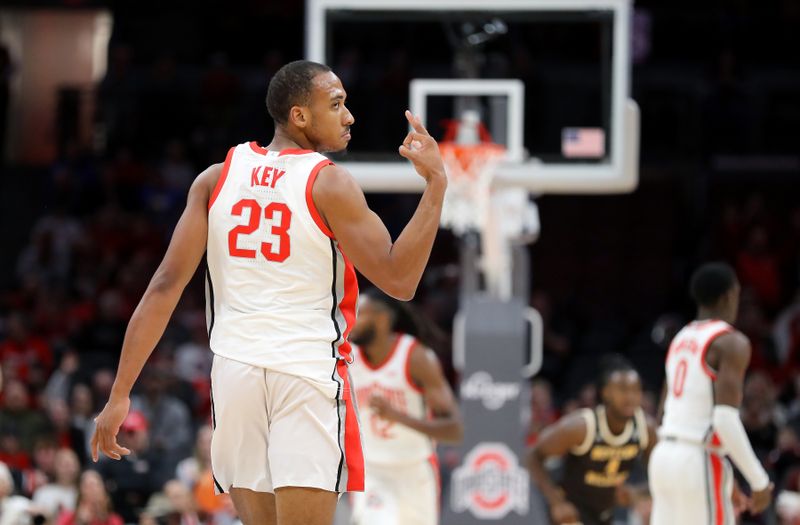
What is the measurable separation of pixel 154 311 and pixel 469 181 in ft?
19.5

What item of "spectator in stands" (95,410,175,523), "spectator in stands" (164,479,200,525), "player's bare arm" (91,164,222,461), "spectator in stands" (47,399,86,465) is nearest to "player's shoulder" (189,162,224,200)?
"player's bare arm" (91,164,222,461)

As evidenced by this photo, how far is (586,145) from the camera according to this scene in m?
10.4

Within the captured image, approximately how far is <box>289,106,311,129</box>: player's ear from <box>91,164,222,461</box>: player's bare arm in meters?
0.32

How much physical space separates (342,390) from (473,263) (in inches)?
269

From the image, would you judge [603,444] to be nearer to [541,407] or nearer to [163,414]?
[541,407]

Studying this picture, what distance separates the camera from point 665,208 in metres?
17.5

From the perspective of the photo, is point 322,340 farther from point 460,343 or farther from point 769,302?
point 769,302

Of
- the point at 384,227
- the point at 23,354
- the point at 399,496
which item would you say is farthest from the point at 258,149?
the point at 23,354

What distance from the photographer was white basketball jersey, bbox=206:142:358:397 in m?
4.13

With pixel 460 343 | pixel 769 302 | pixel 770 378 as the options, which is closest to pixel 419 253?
pixel 460 343

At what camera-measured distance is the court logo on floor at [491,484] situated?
10016mm

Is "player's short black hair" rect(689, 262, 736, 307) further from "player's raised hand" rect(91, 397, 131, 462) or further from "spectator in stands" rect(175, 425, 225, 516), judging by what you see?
"spectator in stands" rect(175, 425, 225, 516)

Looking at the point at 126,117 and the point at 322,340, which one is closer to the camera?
the point at 322,340

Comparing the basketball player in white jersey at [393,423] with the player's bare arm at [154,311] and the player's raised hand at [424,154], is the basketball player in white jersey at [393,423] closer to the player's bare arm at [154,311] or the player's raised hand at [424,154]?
the player's bare arm at [154,311]
